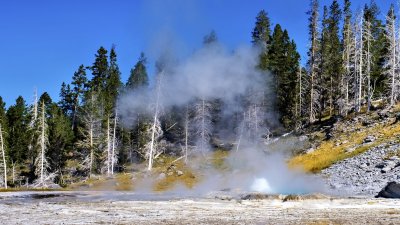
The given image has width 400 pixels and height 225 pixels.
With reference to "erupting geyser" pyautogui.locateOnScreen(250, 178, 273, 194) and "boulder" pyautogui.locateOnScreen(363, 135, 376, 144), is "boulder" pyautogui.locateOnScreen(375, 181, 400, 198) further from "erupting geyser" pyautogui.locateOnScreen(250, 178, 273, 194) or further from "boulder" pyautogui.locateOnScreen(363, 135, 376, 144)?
"boulder" pyautogui.locateOnScreen(363, 135, 376, 144)

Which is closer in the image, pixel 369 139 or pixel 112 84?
pixel 369 139

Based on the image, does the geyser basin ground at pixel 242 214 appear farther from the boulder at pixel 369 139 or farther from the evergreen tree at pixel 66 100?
the evergreen tree at pixel 66 100

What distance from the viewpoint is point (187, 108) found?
68.8 m

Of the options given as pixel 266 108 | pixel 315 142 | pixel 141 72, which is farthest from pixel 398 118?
pixel 141 72

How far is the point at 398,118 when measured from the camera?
52.9 metres

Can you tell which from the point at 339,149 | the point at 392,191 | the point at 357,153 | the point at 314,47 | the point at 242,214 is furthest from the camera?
the point at 314,47

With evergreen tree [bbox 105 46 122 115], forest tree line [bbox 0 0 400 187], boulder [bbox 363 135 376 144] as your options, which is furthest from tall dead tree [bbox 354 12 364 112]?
evergreen tree [bbox 105 46 122 115]

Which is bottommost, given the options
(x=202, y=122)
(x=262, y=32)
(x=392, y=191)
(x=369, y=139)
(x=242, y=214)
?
(x=242, y=214)

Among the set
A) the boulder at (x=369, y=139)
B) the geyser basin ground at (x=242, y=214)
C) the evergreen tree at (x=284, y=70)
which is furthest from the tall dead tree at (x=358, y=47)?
the geyser basin ground at (x=242, y=214)

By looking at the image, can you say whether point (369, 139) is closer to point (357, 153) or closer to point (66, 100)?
point (357, 153)

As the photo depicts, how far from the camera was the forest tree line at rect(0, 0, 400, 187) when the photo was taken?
65250mm

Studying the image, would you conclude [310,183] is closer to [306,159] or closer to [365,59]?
[306,159]

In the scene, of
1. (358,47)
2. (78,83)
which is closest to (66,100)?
(78,83)

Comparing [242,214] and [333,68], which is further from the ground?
[333,68]
